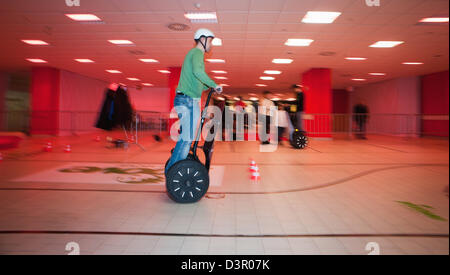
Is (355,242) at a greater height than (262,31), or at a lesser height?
lesser

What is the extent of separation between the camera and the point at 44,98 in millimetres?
14609

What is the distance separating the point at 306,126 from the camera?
43.2 feet

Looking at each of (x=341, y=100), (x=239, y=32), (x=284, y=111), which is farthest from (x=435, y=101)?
(x=239, y=32)

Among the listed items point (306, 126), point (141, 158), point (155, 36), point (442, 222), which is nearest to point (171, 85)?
point (155, 36)

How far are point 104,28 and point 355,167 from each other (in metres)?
7.35

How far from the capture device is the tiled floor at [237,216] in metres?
2.21

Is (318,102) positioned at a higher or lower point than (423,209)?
higher

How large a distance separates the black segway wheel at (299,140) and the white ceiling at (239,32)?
2938 mm

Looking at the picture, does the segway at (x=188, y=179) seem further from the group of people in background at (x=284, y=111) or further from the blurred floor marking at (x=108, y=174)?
the group of people in background at (x=284, y=111)

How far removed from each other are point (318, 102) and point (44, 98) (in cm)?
1364

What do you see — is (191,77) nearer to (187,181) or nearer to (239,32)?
(187,181)
